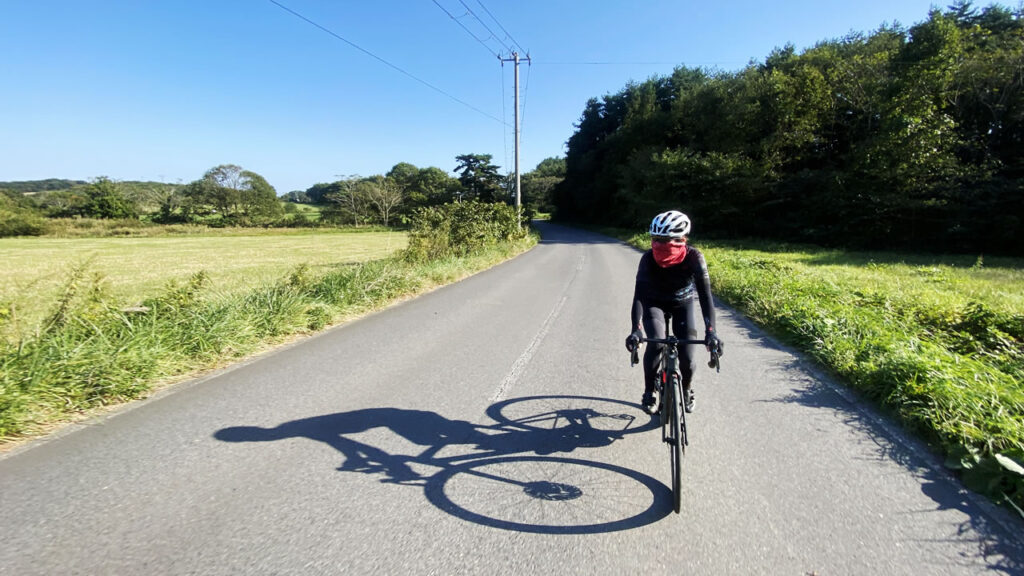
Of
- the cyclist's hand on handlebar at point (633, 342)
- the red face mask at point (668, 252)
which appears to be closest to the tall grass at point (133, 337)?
the cyclist's hand on handlebar at point (633, 342)

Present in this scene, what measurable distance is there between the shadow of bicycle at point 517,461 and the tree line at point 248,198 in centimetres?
5436

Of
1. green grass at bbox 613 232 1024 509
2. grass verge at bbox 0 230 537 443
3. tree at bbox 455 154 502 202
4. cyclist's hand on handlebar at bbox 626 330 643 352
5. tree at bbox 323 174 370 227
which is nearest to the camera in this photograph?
cyclist's hand on handlebar at bbox 626 330 643 352

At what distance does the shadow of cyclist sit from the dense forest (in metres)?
24.3

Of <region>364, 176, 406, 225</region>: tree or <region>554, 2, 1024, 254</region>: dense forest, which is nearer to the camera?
<region>554, 2, 1024, 254</region>: dense forest

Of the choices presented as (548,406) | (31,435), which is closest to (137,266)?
(31,435)

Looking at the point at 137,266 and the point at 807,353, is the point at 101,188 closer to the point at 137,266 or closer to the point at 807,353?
the point at 137,266

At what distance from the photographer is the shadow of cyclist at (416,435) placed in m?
3.01

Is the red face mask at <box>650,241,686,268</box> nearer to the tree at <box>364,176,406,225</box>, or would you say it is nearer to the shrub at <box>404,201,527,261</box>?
the shrub at <box>404,201,527,261</box>

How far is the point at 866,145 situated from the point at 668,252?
25.6 meters

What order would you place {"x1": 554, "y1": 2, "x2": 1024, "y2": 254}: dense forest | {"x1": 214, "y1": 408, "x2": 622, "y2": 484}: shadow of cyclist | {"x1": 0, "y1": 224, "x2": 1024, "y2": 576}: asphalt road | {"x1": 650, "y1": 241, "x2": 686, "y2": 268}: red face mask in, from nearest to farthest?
{"x1": 0, "y1": 224, "x2": 1024, "y2": 576}: asphalt road → {"x1": 214, "y1": 408, "x2": 622, "y2": 484}: shadow of cyclist → {"x1": 650, "y1": 241, "x2": 686, "y2": 268}: red face mask → {"x1": 554, "y1": 2, "x2": 1024, "y2": 254}: dense forest

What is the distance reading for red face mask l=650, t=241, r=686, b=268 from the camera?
3.15 meters

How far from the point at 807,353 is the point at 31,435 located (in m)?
7.70

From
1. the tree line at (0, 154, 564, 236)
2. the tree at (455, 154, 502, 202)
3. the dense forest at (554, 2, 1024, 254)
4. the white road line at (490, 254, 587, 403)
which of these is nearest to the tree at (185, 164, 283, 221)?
the tree line at (0, 154, 564, 236)

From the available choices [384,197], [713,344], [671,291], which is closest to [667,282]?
[671,291]
